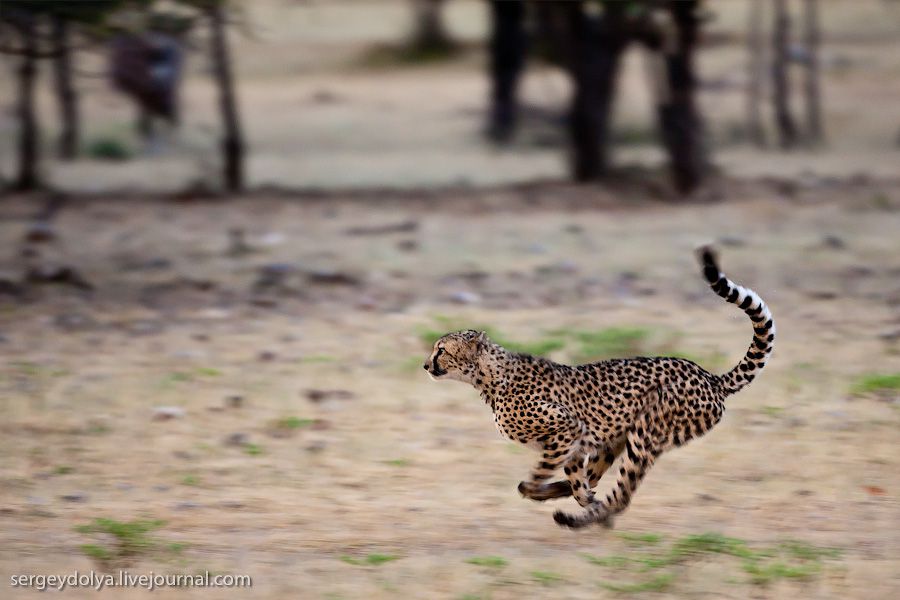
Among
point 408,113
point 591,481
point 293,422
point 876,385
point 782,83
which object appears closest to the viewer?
point 591,481

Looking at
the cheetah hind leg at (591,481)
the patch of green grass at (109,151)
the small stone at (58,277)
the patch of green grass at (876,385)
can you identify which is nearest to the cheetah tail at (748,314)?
the cheetah hind leg at (591,481)

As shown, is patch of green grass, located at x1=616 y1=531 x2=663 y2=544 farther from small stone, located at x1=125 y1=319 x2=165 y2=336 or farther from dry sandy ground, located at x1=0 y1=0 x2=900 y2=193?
dry sandy ground, located at x1=0 y1=0 x2=900 y2=193

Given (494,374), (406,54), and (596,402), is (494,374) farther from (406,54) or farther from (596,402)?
(406,54)

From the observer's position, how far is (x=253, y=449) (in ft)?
20.8

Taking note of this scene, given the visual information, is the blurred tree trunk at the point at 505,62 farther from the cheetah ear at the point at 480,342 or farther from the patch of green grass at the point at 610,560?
the patch of green grass at the point at 610,560

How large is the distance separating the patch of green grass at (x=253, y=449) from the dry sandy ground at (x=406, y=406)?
0.02 metres

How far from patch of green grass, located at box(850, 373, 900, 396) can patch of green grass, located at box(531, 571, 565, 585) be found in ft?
9.34

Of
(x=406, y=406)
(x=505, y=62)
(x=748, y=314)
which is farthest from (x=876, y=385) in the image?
(x=505, y=62)

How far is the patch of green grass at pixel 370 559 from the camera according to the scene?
15.4 feet

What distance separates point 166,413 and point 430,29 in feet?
85.1

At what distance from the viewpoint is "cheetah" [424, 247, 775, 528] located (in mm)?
4969

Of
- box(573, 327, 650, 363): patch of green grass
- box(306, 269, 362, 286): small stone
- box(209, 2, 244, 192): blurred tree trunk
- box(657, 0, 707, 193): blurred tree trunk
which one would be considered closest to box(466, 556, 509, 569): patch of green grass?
box(573, 327, 650, 363): patch of green grass

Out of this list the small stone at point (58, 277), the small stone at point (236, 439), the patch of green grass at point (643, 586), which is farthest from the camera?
the small stone at point (58, 277)

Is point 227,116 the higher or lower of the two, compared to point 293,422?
higher
